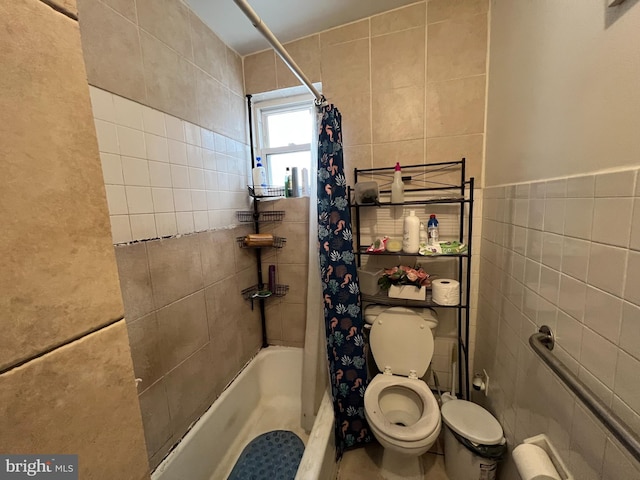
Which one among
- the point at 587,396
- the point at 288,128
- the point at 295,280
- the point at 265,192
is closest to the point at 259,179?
the point at 265,192

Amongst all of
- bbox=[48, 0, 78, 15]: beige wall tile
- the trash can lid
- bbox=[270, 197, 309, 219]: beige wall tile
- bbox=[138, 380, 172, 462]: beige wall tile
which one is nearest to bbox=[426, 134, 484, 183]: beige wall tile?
bbox=[270, 197, 309, 219]: beige wall tile

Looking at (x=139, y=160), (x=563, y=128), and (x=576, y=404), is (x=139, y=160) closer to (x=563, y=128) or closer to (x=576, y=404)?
(x=563, y=128)

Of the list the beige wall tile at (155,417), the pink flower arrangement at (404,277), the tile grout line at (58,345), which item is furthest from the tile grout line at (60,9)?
the pink flower arrangement at (404,277)

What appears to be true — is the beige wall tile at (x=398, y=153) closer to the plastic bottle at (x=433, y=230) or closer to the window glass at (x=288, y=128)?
the plastic bottle at (x=433, y=230)

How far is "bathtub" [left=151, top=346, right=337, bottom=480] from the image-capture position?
127cm

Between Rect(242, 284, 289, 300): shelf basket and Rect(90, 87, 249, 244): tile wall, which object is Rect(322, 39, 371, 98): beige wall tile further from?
Rect(242, 284, 289, 300): shelf basket

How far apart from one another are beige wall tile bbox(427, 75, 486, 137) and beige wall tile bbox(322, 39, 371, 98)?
1.34 feet

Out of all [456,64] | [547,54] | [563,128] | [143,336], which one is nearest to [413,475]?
[143,336]

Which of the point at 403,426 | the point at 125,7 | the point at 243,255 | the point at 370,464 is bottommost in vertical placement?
the point at 370,464

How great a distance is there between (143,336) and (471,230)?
5.61 ft

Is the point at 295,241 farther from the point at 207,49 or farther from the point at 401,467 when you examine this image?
the point at 401,467

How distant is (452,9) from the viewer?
151cm

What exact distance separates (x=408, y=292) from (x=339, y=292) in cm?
40

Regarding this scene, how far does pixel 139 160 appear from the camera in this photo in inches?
46.0
